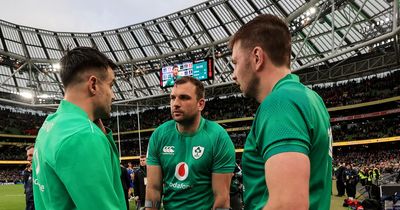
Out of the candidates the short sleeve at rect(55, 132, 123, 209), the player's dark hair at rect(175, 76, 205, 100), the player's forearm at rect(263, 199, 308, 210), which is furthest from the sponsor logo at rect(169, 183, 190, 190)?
the player's forearm at rect(263, 199, 308, 210)

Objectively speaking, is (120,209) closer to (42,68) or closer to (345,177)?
(345,177)

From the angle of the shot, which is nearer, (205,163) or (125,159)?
(205,163)

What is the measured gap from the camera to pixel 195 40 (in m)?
37.6

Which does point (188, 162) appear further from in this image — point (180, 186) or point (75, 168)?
point (75, 168)

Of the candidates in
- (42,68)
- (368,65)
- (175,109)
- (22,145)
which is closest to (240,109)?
(368,65)

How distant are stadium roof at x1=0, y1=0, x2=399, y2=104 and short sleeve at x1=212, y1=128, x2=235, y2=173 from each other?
83.8 ft

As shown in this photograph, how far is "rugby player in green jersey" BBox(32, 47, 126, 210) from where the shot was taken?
1666 millimetres

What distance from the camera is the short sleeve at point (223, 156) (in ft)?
12.0

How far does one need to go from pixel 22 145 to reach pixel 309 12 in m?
47.6

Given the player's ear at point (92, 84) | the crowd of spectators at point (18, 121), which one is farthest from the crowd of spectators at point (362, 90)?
the crowd of spectators at point (18, 121)

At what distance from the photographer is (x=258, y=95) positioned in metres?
1.92

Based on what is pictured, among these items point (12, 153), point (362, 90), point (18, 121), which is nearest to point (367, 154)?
point (362, 90)

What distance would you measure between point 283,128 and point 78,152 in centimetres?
88

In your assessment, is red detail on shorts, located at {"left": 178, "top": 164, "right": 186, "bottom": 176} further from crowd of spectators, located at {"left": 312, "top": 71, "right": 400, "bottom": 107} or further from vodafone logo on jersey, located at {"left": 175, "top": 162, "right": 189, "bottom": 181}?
crowd of spectators, located at {"left": 312, "top": 71, "right": 400, "bottom": 107}
